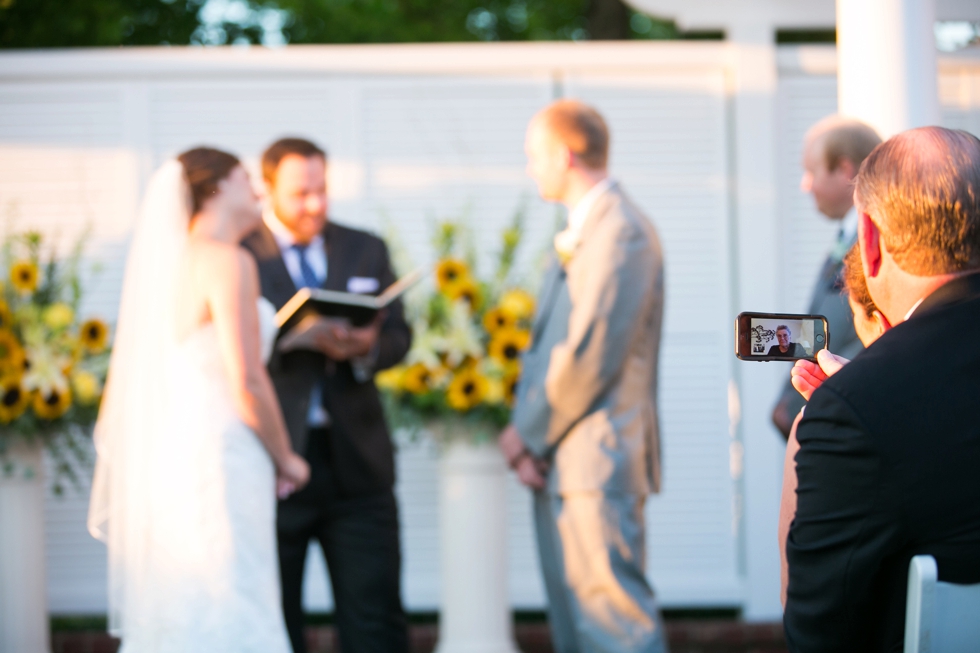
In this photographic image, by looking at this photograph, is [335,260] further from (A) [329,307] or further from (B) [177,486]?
(B) [177,486]

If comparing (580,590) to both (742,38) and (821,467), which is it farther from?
(742,38)

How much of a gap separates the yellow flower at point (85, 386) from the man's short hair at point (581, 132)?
2348 millimetres

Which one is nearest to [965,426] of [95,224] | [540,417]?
[540,417]

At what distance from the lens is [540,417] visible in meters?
3.42

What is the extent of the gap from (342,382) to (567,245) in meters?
1.00

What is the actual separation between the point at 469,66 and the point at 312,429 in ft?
7.93

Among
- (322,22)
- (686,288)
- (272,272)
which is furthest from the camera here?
(322,22)

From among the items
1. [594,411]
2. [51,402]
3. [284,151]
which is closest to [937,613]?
[594,411]

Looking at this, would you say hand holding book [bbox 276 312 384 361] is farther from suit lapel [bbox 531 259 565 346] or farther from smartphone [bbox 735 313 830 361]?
smartphone [bbox 735 313 830 361]

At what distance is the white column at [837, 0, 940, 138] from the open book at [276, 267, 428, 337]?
66.2 inches

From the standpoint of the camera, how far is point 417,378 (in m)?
4.25

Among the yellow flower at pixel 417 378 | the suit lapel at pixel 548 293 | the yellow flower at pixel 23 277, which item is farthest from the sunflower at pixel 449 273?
the yellow flower at pixel 23 277

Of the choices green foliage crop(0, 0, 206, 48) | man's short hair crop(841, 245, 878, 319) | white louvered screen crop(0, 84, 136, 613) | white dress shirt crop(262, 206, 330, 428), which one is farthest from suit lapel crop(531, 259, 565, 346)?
green foliage crop(0, 0, 206, 48)

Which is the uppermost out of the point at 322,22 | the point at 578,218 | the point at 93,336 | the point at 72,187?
the point at 322,22
